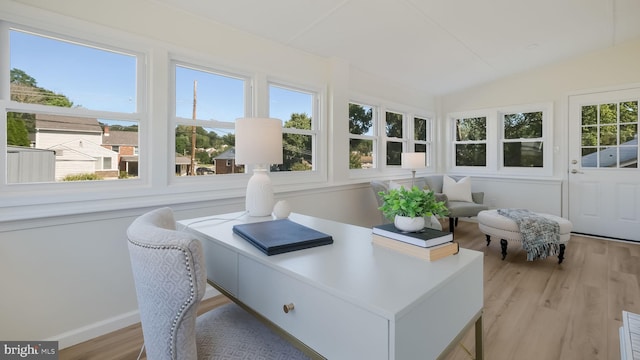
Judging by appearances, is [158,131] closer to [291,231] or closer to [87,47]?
[87,47]

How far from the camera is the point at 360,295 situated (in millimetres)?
757

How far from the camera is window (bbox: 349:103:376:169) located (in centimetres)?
405

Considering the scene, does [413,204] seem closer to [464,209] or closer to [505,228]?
[505,228]

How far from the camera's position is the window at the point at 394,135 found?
4620 mm

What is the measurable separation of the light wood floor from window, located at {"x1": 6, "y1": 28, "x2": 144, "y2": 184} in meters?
1.14

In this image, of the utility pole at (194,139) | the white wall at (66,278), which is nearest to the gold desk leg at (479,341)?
the white wall at (66,278)

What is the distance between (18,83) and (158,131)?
765 mm

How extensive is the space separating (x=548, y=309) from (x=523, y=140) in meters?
3.39

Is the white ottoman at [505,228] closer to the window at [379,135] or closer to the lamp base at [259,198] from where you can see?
the window at [379,135]

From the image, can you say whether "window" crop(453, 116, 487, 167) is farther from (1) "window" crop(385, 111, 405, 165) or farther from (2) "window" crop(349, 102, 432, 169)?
(1) "window" crop(385, 111, 405, 165)

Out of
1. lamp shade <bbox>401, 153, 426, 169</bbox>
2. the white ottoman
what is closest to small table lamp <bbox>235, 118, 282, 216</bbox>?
the white ottoman

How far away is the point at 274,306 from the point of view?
3.26 ft

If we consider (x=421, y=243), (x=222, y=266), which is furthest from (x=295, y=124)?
(x=421, y=243)

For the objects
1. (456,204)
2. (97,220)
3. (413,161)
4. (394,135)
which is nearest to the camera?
(97,220)
